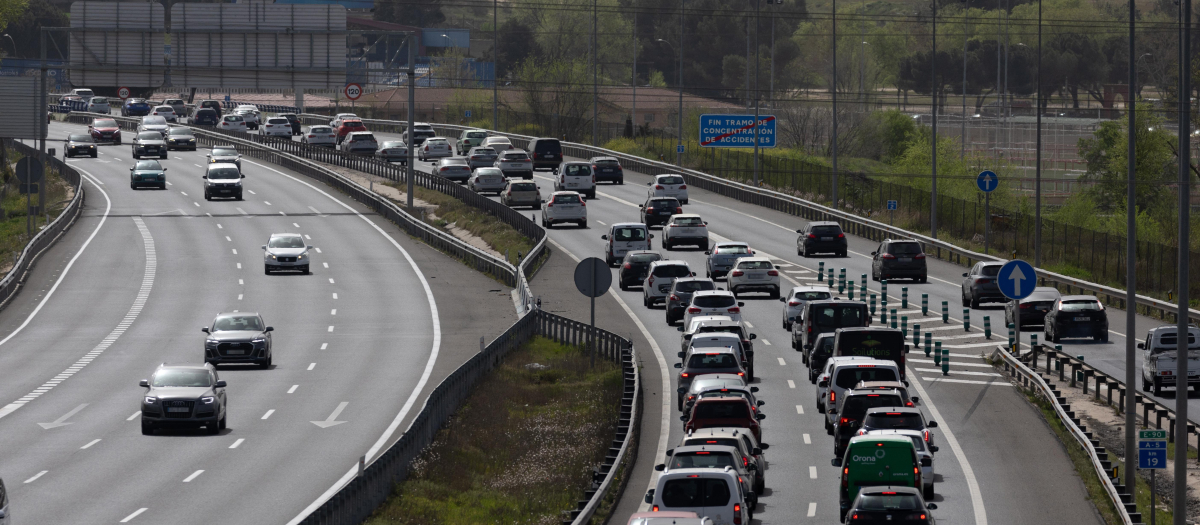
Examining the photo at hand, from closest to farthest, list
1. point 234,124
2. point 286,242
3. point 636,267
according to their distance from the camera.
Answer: point 636,267, point 286,242, point 234,124

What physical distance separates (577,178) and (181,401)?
1787 inches

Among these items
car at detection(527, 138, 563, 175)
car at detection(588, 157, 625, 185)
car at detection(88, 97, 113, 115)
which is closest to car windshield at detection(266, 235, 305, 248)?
car at detection(588, 157, 625, 185)

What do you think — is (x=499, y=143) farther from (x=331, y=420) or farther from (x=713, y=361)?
(x=331, y=420)

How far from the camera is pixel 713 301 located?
39562mm

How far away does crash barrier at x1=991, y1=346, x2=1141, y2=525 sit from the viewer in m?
22.9

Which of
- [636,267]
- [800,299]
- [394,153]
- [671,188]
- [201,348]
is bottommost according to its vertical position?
[201,348]

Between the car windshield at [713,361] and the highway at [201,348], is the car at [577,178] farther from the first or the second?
the car windshield at [713,361]

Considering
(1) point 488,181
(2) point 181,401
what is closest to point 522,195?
(1) point 488,181

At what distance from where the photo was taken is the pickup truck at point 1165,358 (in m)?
33.0

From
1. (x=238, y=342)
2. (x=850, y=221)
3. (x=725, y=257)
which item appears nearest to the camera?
(x=238, y=342)

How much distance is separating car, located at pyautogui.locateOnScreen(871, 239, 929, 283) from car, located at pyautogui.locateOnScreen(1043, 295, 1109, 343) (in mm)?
9550

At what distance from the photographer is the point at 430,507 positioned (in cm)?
2448

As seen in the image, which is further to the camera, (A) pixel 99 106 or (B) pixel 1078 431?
(A) pixel 99 106

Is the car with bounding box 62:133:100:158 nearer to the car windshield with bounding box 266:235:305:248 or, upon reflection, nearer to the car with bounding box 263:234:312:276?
the car windshield with bounding box 266:235:305:248
